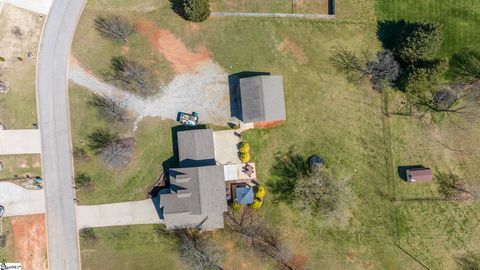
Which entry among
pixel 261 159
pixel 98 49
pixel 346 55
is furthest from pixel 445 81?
pixel 98 49

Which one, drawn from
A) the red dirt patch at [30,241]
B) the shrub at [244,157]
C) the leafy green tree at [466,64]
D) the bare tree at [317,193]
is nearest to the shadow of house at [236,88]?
the shrub at [244,157]

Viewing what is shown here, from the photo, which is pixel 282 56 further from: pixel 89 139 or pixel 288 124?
pixel 89 139

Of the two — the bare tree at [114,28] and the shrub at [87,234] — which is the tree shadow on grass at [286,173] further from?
the bare tree at [114,28]

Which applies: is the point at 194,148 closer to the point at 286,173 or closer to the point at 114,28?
the point at 286,173

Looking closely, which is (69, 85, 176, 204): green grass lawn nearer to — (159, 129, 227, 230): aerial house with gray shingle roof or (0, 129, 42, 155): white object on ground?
(159, 129, 227, 230): aerial house with gray shingle roof

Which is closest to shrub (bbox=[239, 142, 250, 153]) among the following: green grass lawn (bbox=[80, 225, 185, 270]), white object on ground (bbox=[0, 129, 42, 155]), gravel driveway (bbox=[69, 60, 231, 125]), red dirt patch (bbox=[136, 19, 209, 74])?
gravel driveway (bbox=[69, 60, 231, 125])
